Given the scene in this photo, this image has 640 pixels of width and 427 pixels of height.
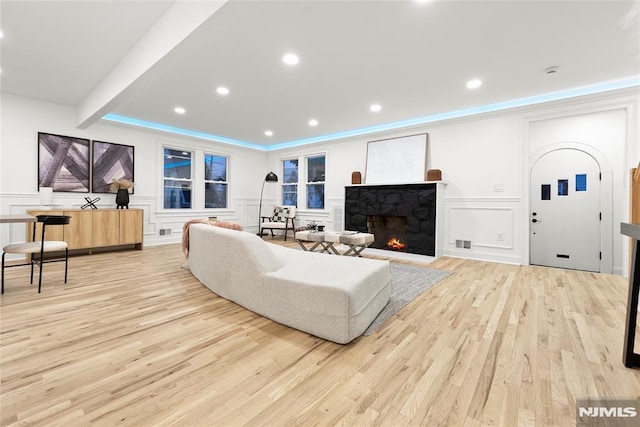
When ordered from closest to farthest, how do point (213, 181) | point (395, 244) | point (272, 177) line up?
point (395, 244) < point (213, 181) < point (272, 177)

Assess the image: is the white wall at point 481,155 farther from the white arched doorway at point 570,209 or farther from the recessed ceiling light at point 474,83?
the recessed ceiling light at point 474,83

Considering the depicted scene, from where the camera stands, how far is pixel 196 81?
11.8 ft

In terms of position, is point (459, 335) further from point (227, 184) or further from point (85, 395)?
point (227, 184)

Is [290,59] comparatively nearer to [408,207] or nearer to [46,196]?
[408,207]

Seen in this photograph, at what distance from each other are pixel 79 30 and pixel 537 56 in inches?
189

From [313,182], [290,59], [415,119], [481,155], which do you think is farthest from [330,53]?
[313,182]

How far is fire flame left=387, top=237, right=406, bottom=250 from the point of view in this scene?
A: 5.25m

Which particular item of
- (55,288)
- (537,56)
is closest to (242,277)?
(55,288)

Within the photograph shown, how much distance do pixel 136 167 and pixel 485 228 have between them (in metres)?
6.88

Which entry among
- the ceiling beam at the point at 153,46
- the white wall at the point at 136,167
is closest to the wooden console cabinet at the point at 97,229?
the white wall at the point at 136,167

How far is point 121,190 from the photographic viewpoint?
5023 mm

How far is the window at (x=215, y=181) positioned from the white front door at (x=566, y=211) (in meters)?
6.78
